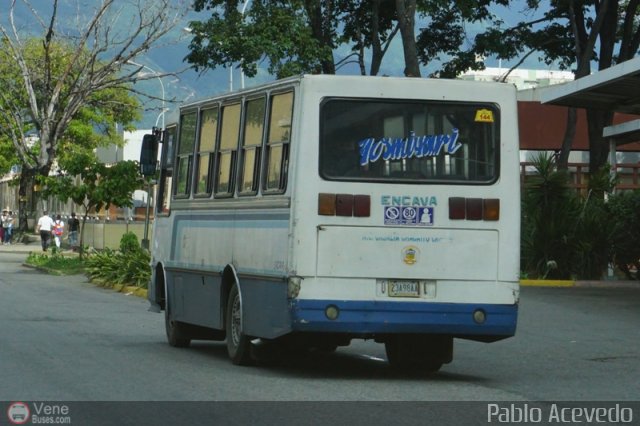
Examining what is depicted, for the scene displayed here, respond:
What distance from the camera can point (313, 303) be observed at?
13.2 meters

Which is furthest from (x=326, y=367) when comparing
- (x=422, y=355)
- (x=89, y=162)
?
(x=89, y=162)

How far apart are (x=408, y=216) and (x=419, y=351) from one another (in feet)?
5.97

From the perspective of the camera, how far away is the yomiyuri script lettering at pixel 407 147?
13578 millimetres

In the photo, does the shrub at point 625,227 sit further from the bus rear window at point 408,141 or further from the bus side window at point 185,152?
the bus rear window at point 408,141

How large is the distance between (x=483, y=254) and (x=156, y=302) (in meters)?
5.40

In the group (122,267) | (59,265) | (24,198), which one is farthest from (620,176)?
(24,198)

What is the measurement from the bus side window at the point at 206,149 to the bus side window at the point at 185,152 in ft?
0.87

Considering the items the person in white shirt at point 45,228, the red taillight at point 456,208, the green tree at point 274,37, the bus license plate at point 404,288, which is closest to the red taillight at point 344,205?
the bus license plate at point 404,288

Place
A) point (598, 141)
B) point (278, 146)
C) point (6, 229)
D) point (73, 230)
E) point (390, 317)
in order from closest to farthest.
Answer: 1. point (390, 317)
2. point (278, 146)
3. point (598, 141)
4. point (73, 230)
5. point (6, 229)

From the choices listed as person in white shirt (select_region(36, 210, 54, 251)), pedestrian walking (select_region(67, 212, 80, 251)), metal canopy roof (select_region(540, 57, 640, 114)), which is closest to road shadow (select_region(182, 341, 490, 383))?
metal canopy roof (select_region(540, 57, 640, 114))

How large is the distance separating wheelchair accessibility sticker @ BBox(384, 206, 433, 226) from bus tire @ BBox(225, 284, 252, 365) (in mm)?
1903

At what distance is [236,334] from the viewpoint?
14.8 meters
